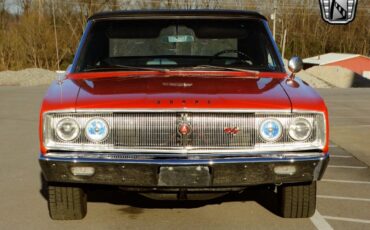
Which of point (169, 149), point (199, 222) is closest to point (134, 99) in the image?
point (169, 149)

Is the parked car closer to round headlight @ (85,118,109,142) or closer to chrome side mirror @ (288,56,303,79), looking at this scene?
round headlight @ (85,118,109,142)

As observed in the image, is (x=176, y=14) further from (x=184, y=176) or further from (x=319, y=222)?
(x=319, y=222)

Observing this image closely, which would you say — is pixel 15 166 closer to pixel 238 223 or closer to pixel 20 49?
pixel 238 223

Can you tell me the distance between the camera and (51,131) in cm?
462

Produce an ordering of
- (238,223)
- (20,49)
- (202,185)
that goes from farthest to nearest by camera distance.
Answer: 1. (20,49)
2. (238,223)
3. (202,185)

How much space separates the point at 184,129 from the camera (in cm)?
453

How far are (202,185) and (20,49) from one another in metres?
43.0

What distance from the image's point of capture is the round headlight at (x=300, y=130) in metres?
4.62

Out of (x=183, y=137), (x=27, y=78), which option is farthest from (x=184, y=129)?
(x=27, y=78)

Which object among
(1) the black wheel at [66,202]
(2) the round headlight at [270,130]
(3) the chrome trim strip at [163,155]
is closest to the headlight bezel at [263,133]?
(2) the round headlight at [270,130]

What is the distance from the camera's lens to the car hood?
4527 millimetres

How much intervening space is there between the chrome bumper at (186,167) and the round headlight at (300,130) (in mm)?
134

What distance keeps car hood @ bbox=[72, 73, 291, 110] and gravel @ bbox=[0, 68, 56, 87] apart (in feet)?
85.3

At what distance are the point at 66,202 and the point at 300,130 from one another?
201cm
